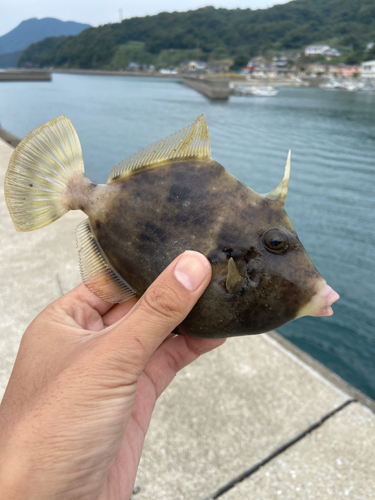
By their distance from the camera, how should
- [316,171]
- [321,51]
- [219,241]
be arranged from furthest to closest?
[321,51] → [316,171] → [219,241]

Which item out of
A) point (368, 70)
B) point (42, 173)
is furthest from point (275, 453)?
point (368, 70)

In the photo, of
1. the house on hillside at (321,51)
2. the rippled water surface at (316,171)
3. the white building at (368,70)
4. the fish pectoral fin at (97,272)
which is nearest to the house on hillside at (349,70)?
the white building at (368,70)

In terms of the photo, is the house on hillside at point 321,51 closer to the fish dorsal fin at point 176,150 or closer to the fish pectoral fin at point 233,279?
the fish dorsal fin at point 176,150

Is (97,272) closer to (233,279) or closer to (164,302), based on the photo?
(164,302)

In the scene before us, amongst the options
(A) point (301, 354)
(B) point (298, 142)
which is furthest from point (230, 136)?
(A) point (301, 354)

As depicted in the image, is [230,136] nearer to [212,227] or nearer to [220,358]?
[220,358]
